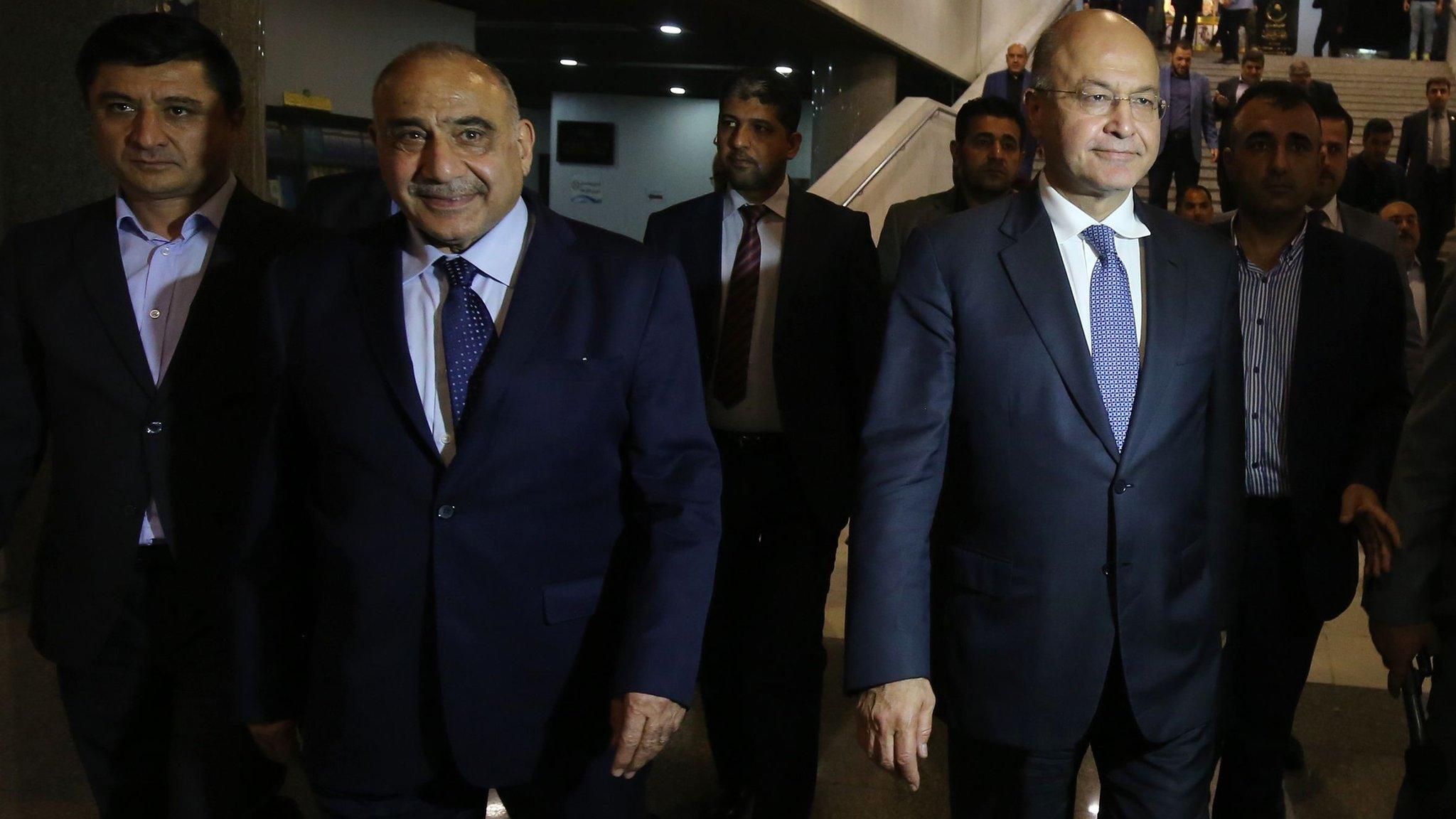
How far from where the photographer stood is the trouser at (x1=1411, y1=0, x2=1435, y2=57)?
16922mm

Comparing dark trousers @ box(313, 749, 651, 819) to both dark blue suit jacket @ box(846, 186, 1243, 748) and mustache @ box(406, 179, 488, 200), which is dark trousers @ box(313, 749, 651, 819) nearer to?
dark blue suit jacket @ box(846, 186, 1243, 748)

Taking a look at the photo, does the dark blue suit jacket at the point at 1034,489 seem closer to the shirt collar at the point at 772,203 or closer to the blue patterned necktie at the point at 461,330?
the blue patterned necktie at the point at 461,330

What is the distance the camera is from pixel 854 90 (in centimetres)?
1323

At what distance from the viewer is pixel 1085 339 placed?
6.98 feet

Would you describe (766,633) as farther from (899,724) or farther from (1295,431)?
(1295,431)

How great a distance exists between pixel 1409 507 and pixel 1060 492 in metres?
0.76

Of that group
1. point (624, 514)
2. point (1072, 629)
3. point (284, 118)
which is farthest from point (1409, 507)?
point (284, 118)

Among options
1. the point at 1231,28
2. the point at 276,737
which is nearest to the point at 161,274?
the point at 276,737

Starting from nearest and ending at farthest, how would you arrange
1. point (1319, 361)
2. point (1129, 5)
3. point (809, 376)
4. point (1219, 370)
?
point (1219, 370), point (1319, 361), point (809, 376), point (1129, 5)

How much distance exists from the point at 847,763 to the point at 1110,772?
5.58ft

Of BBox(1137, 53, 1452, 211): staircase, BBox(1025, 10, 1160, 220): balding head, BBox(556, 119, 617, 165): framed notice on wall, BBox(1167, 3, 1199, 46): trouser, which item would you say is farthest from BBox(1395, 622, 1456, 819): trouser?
BBox(556, 119, 617, 165): framed notice on wall

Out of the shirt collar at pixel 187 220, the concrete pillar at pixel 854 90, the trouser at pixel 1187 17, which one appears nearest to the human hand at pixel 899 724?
the shirt collar at pixel 187 220

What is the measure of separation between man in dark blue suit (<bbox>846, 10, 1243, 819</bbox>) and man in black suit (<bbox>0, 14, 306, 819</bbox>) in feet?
4.25

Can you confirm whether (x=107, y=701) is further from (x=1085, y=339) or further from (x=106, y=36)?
(x=1085, y=339)
